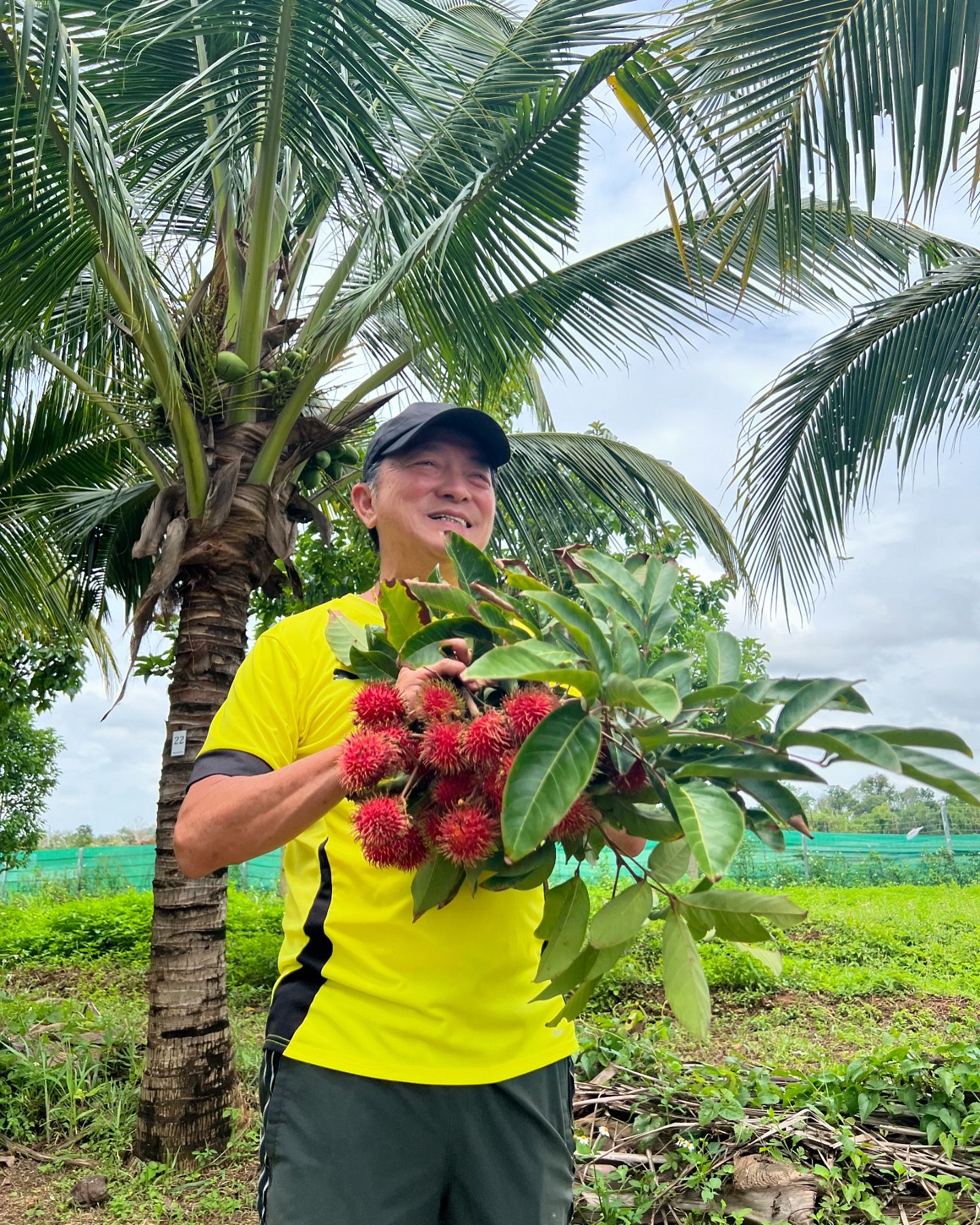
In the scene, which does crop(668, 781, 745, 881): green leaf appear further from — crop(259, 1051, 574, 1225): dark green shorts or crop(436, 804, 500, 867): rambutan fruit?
crop(259, 1051, 574, 1225): dark green shorts

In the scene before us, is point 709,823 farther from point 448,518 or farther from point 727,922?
point 448,518

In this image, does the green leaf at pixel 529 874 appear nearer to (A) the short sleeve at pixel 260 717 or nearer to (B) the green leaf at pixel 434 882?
(B) the green leaf at pixel 434 882

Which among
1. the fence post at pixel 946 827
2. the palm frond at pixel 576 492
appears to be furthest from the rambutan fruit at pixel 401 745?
the fence post at pixel 946 827

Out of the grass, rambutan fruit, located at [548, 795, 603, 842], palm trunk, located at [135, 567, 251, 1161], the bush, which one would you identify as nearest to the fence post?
the grass

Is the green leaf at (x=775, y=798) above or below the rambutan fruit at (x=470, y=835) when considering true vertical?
above

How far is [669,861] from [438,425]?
0.89 meters

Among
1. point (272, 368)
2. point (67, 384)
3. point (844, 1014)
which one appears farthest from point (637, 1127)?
point (67, 384)

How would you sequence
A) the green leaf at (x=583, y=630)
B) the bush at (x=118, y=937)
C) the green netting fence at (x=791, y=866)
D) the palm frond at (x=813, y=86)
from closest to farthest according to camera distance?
the green leaf at (x=583, y=630)
the palm frond at (x=813, y=86)
the bush at (x=118, y=937)
the green netting fence at (x=791, y=866)

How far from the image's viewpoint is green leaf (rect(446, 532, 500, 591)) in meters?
1.08

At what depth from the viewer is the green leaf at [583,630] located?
841mm

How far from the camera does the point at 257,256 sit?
162 inches

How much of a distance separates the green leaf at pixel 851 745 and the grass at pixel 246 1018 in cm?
205

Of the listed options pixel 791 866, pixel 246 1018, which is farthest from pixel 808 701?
pixel 791 866

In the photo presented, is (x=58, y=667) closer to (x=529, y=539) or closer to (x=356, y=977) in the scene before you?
(x=529, y=539)
